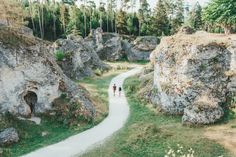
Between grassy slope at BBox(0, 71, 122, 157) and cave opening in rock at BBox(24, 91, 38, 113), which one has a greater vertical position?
cave opening in rock at BBox(24, 91, 38, 113)

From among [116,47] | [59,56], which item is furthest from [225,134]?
[116,47]

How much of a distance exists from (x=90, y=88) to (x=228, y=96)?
21175mm

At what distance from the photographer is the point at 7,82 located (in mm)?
37969

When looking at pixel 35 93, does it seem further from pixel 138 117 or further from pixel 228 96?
pixel 228 96

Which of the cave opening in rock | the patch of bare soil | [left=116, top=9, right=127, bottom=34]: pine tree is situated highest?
[left=116, top=9, right=127, bottom=34]: pine tree

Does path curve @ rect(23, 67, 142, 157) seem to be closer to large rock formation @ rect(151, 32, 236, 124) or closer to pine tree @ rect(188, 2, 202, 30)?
large rock formation @ rect(151, 32, 236, 124)

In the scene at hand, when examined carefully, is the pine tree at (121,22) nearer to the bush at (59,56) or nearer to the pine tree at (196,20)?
the pine tree at (196,20)

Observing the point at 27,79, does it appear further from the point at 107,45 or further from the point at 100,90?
the point at 107,45

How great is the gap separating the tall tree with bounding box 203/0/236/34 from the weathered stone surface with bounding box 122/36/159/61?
1390 inches

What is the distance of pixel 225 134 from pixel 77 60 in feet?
113

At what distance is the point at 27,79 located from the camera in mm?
38875

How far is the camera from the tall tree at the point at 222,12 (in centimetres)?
4981

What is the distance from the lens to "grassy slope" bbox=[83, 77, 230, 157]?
1225 inches

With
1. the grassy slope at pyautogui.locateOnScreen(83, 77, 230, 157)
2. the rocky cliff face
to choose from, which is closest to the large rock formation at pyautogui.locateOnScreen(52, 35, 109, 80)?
the rocky cliff face
